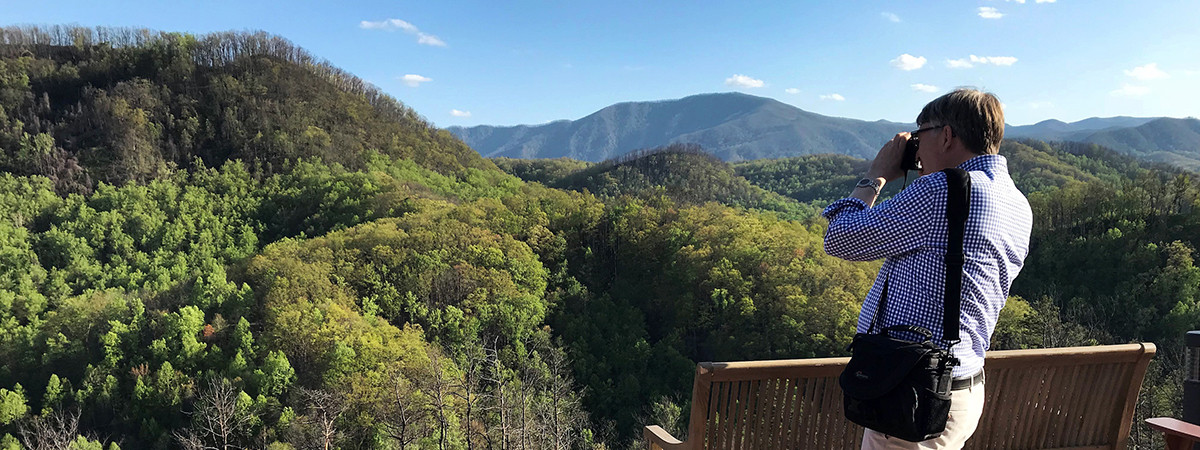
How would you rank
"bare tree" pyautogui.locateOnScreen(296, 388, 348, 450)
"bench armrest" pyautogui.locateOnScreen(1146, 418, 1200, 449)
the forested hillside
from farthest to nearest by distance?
the forested hillside < "bare tree" pyautogui.locateOnScreen(296, 388, 348, 450) < "bench armrest" pyautogui.locateOnScreen(1146, 418, 1200, 449)

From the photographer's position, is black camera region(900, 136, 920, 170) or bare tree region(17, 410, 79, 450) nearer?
black camera region(900, 136, 920, 170)

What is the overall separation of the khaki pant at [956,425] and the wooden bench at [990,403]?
0.64 m

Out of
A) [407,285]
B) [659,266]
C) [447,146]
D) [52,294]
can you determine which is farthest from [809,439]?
[447,146]

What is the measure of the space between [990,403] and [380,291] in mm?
36339

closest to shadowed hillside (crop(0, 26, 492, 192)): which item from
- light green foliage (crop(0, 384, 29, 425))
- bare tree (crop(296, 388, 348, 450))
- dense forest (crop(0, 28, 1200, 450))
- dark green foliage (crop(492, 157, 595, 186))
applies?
dense forest (crop(0, 28, 1200, 450))

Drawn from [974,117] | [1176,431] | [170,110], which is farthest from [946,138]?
[170,110]

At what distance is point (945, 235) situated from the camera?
2.04m

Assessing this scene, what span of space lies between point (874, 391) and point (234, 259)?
210 feet

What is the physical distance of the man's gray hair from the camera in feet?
7.02

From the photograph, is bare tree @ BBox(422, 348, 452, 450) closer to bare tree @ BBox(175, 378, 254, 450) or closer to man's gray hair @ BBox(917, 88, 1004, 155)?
bare tree @ BBox(175, 378, 254, 450)

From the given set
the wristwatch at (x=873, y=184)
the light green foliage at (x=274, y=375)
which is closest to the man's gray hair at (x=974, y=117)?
the wristwatch at (x=873, y=184)

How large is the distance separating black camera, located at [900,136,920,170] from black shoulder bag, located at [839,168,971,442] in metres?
0.38

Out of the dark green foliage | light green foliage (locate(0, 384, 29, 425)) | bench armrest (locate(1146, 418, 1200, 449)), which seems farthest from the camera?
the dark green foliage

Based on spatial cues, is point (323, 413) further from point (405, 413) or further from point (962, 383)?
point (962, 383)
